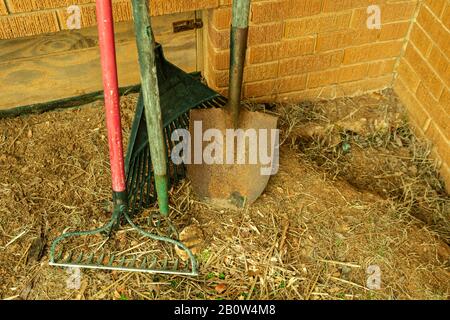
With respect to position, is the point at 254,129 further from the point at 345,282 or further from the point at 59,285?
the point at 59,285

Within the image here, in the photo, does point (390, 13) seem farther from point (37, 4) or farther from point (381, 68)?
point (37, 4)

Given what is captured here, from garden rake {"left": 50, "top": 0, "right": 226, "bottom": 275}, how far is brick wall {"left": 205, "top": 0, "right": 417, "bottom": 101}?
0.36 metres

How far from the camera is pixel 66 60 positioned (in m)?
2.18

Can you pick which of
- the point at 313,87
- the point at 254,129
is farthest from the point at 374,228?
the point at 313,87

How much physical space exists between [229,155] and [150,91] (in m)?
0.56

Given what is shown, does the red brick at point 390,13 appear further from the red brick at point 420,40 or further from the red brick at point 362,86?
the red brick at point 362,86

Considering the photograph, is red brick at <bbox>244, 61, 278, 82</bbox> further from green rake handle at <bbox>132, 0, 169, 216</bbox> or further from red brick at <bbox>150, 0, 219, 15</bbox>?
green rake handle at <bbox>132, 0, 169, 216</bbox>

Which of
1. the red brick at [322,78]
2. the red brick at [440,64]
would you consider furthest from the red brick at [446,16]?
the red brick at [322,78]

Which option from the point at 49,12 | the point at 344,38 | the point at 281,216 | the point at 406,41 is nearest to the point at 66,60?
the point at 49,12

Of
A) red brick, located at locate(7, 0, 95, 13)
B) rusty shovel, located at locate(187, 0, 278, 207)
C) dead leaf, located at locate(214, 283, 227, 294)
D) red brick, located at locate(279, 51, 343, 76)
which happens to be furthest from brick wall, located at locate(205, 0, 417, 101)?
dead leaf, located at locate(214, 283, 227, 294)

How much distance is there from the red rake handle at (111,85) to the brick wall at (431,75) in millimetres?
1439

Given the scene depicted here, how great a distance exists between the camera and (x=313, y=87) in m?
2.47

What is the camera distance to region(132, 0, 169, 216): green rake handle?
1.45m

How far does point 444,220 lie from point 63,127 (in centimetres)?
173
